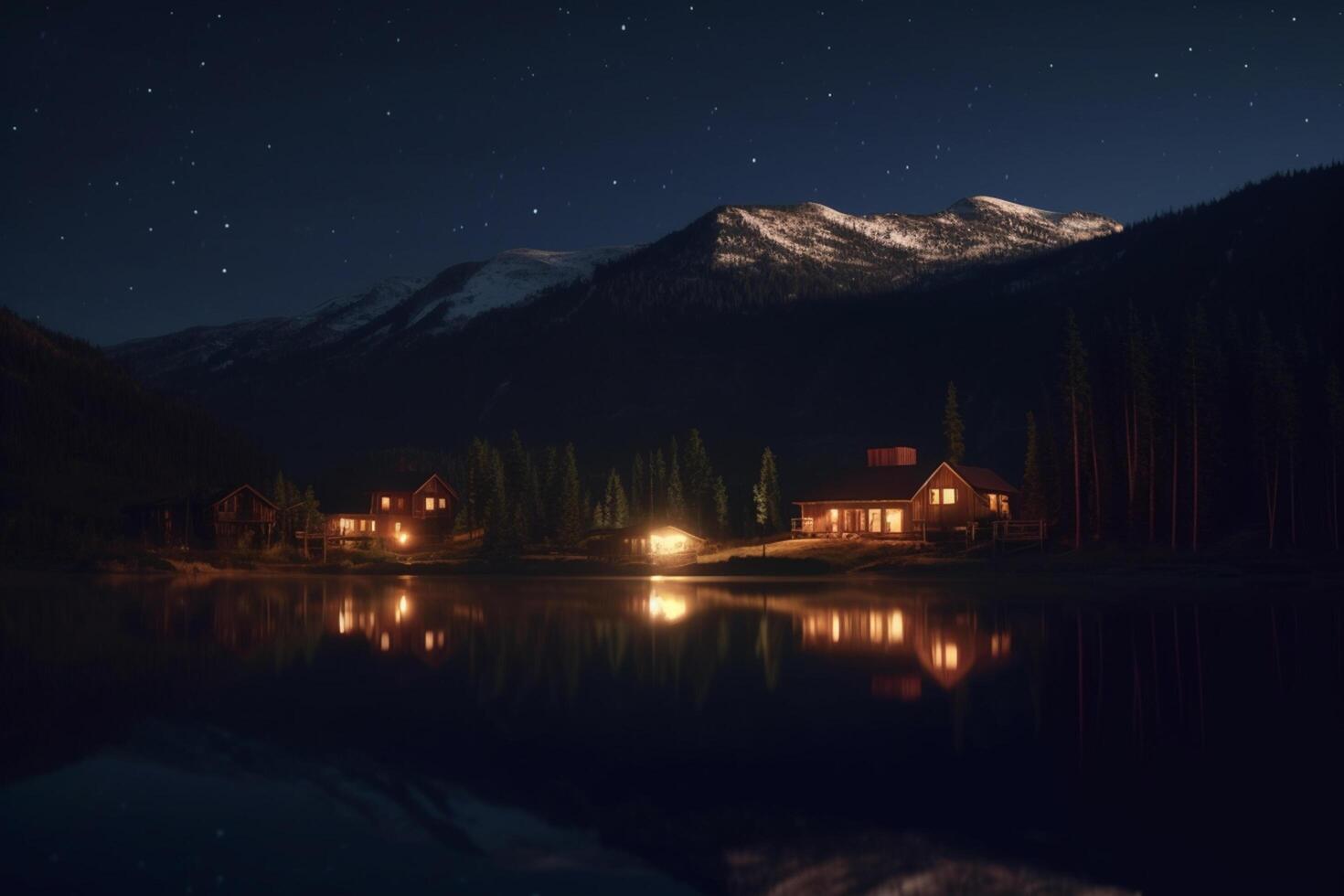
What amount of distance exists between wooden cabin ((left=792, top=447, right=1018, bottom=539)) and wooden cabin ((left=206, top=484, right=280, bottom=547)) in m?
55.4

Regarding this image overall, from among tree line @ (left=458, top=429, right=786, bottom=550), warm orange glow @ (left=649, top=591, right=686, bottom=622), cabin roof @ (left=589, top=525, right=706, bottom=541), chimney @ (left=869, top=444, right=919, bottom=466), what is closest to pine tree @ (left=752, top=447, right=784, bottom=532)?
tree line @ (left=458, top=429, right=786, bottom=550)

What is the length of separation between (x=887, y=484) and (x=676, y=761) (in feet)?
243

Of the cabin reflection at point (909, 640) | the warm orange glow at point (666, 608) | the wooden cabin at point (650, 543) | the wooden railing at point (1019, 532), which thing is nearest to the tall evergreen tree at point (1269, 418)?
the wooden railing at point (1019, 532)

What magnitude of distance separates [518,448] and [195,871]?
370 ft

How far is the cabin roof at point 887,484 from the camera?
86.9 meters

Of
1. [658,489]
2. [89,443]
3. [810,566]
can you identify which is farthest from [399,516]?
[810,566]

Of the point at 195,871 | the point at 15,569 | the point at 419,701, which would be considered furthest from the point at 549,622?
the point at 15,569

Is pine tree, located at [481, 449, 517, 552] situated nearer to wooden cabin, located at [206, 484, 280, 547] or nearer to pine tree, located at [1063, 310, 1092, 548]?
wooden cabin, located at [206, 484, 280, 547]

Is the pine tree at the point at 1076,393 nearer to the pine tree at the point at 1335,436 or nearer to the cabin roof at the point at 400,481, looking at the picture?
the pine tree at the point at 1335,436

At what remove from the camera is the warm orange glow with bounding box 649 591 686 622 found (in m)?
42.3

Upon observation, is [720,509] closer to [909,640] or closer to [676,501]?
[676,501]

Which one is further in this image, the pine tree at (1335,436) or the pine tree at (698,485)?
the pine tree at (698,485)

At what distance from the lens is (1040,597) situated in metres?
51.6

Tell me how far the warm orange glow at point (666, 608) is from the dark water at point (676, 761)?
643cm
